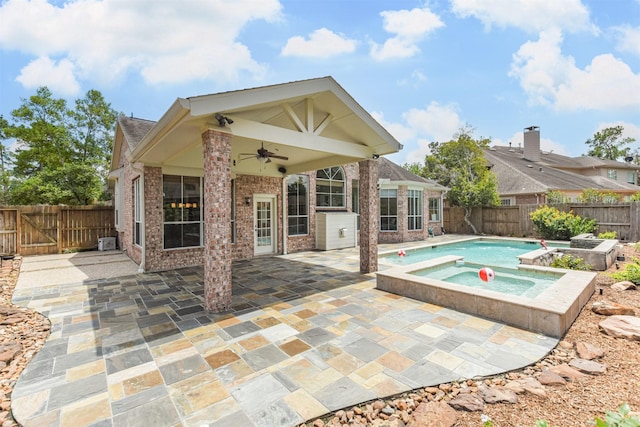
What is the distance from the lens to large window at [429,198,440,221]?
56.4ft

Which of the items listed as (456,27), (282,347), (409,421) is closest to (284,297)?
(282,347)

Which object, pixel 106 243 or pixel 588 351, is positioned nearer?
pixel 588 351

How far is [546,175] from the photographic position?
21109mm

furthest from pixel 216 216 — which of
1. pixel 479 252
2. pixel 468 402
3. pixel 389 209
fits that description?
pixel 479 252

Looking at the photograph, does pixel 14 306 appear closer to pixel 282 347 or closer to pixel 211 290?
pixel 211 290

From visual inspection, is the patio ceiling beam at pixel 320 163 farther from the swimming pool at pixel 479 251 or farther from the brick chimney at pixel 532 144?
the brick chimney at pixel 532 144

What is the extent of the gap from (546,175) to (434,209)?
1090 centimetres

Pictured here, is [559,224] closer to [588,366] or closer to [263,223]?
[588,366]

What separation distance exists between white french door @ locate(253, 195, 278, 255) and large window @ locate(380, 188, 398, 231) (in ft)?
21.1

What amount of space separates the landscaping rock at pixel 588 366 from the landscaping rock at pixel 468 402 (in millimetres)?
1397

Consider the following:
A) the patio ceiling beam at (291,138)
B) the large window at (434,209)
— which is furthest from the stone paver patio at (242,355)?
the large window at (434,209)

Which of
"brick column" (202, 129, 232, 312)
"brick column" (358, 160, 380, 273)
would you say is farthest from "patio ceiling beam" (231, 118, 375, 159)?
"brick column" (358, 160, 380, 273)

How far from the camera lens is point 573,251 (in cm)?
847

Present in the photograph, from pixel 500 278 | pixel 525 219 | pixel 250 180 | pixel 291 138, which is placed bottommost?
pixel 500 278
